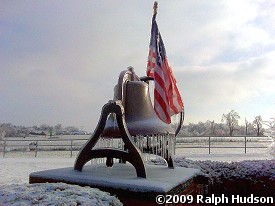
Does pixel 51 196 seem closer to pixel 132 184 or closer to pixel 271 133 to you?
pixel 132 184

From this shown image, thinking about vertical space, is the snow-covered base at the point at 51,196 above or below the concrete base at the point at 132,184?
Answer: above

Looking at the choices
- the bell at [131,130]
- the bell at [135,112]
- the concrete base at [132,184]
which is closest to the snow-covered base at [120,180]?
the concrete base at [132,184]

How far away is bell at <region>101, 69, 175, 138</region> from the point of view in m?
4.27

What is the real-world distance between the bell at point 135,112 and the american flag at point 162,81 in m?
0.49

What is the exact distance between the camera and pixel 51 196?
2.35 metres

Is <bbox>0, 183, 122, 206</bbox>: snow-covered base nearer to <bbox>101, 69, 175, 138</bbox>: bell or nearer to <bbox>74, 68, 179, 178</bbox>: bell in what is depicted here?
<bbox>74, 68, 179, 178</bbox>: bell

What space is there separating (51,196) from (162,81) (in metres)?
3.51

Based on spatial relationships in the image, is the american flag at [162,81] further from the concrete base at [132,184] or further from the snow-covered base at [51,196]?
the snow-covered base at [51,196]

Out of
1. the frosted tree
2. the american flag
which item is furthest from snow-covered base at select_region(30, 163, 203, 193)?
the frosted tree

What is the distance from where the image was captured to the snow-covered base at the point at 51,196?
224cm

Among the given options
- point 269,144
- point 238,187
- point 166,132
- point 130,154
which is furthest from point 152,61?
point 269,144

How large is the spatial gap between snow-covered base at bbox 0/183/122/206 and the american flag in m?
2.89

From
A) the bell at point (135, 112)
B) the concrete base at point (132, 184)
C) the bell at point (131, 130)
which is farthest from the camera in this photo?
the bell at point (135, 112)

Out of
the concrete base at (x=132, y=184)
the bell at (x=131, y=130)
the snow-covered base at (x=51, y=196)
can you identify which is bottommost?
the concrete base at (x=132, y=184)
